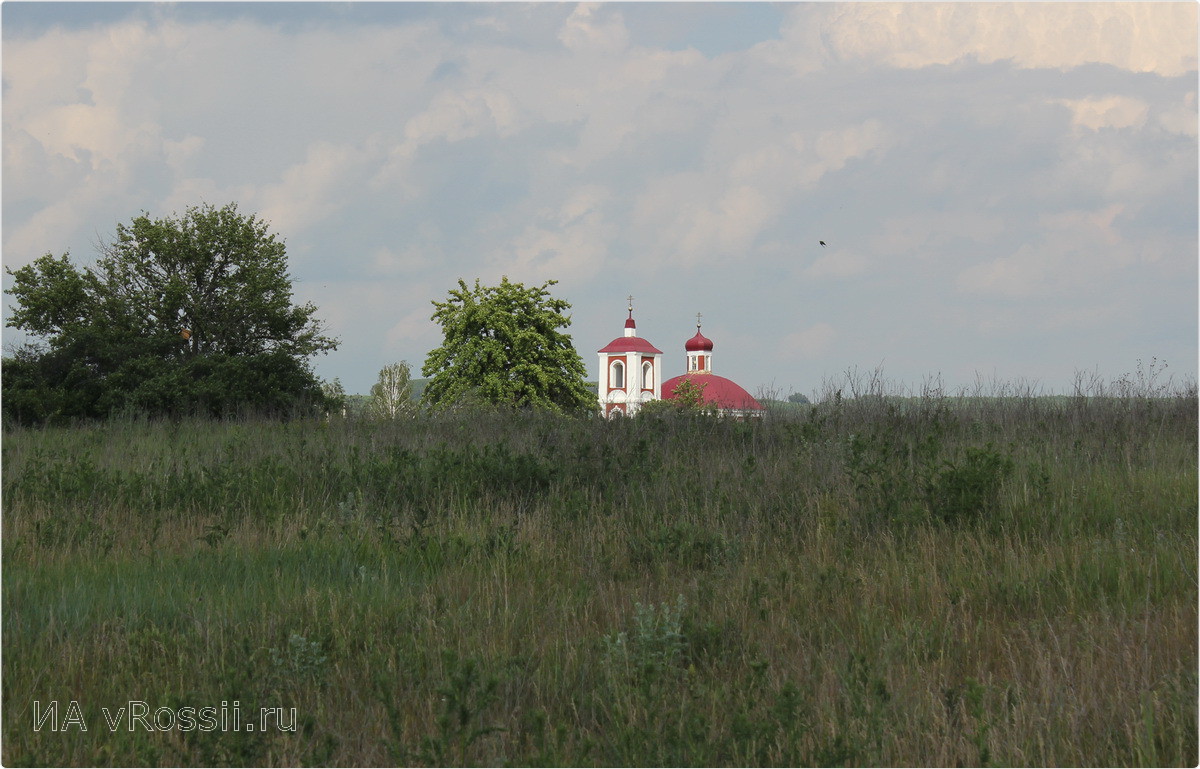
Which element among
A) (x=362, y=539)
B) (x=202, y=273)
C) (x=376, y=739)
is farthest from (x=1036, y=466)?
(x=202, y=273)

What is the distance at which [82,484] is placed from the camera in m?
7.63

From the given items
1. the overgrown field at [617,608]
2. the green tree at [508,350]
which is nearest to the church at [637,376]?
the green tree at [508,350]

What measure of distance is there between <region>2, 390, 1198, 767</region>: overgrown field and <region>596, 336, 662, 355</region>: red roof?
7223 cm

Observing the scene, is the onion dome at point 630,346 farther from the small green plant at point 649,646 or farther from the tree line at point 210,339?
the small green plant at point 649,646

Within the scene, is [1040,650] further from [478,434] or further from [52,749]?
[478,434]

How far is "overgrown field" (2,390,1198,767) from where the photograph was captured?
10.9 ft

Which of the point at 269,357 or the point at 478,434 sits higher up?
the point at 269,357

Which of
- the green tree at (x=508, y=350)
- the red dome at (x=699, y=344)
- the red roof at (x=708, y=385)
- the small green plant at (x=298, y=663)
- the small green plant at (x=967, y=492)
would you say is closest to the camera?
the small green plant at (x=298, y=663)

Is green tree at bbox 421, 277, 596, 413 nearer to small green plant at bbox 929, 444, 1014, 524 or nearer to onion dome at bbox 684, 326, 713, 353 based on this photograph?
small green plant at bbox 929, 444, 1014, 524

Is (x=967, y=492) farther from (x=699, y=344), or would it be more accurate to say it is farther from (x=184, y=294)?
(x=699, y=344)

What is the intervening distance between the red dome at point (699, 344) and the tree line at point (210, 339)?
155 ft

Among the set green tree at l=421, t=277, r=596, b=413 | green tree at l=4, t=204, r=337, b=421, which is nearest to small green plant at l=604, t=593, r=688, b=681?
green tree at l=4, t=204, r=337, b=421

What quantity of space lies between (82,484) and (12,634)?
378 centimetres

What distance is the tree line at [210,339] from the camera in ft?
66.0
